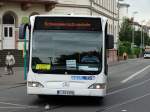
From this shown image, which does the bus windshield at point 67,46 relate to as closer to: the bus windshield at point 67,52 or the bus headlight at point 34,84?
the bus windshield at point 67,52

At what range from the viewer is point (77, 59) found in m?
15.1

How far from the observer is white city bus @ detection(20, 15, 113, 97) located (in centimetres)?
1501

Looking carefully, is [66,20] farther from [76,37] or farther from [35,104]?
[35,104]

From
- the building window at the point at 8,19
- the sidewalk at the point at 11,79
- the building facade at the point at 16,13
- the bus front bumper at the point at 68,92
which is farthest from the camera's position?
the building window at the point at 8,19

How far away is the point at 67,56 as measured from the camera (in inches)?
596

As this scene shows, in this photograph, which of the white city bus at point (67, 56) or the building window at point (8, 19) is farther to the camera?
the building window at point (8, 19)

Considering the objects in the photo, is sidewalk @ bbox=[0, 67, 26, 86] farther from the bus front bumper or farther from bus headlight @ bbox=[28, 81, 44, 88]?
the bus front bumper

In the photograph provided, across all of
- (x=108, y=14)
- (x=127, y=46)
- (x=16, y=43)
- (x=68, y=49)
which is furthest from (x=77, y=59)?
(x=127, y=46)

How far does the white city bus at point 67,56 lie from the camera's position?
15.0 meters

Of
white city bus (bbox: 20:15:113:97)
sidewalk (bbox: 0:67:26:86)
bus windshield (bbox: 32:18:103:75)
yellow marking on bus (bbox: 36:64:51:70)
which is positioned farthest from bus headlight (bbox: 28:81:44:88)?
sidewalk (bbox: 0:67:26:86)

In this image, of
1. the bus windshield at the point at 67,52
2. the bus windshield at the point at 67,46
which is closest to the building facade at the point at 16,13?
the bus windshield at the point at 67,46

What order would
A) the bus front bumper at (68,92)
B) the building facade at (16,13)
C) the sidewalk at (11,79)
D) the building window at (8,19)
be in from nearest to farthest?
the bus front bumper at (68,92), the sidewalk at (11,79), the building facade at (16,13), the building window at (8,19)

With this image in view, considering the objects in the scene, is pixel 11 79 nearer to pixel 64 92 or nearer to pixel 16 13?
pixel 64 92

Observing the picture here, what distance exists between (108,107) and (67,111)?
1.60 meters
